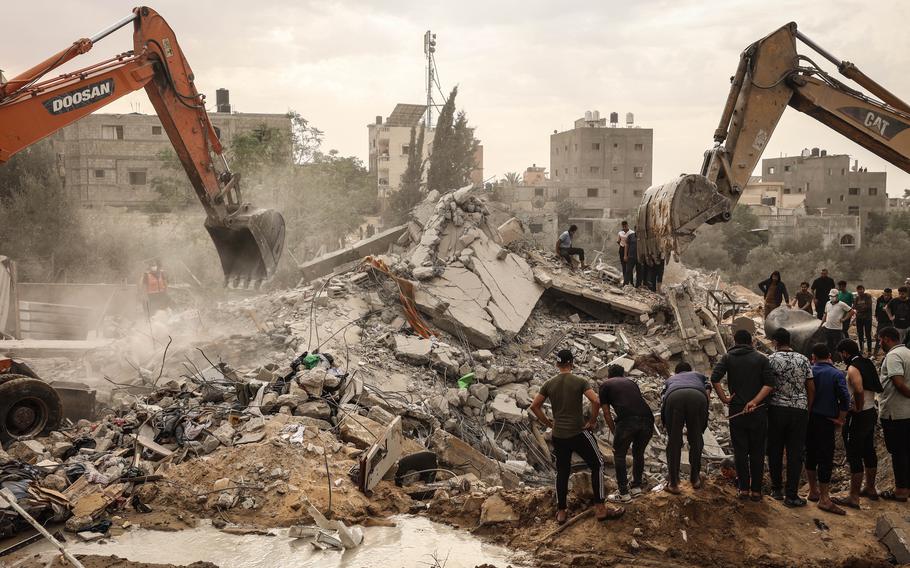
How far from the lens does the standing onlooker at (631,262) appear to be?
1469cm

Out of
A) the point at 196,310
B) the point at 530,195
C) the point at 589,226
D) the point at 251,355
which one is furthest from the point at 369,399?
the point at 530,195

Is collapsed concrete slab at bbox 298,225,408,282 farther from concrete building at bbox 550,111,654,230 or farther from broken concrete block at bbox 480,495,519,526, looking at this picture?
concrete building at bbox 550,111,654,230

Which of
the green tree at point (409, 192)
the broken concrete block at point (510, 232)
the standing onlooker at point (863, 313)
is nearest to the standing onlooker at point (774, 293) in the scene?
the standing onlooker at point (863, 313)

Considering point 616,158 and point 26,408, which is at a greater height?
point 616,158

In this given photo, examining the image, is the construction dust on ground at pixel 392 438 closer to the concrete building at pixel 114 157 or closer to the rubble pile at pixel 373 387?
the rubble pile at pixel 373 387

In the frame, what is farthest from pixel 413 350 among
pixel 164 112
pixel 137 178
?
pixel 137 178

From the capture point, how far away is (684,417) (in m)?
6.34

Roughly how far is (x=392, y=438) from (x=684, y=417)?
8.86ft

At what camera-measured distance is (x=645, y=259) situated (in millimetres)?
11008

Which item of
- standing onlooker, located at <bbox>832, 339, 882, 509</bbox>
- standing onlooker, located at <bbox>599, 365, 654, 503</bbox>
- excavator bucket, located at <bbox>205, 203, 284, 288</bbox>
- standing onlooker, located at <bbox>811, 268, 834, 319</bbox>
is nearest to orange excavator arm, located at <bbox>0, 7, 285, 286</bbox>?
excavator bucket, located at <bbox>205, 203, 284, 288</bbox>

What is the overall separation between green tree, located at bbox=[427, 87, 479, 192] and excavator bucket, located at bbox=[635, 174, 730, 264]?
22487 mm

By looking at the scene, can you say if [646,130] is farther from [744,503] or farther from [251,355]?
[744,503]

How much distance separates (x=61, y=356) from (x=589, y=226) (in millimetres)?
26991

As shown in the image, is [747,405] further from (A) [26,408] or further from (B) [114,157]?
(B) [114,157]
